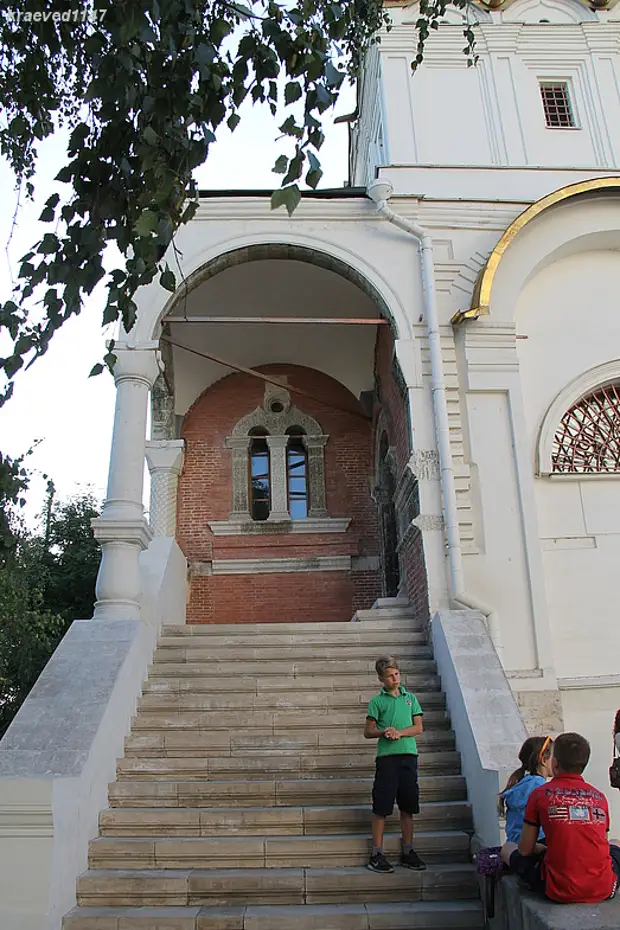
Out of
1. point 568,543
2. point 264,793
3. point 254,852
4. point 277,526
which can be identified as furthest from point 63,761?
point 277,526

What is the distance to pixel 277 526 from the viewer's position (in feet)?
39.0

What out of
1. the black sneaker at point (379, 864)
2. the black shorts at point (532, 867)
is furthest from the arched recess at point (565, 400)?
the black shorts at point (532, 867)

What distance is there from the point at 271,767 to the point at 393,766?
1.35 m

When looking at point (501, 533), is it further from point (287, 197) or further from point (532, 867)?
point (287, 197)

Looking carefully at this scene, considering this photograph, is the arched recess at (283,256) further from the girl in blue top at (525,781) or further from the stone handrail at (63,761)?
the girl in blue top at (525,781)

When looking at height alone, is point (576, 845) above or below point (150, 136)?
below

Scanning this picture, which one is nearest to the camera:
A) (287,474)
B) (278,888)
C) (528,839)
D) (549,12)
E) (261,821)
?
(528,839)

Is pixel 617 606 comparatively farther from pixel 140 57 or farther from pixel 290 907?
pixel 140 57

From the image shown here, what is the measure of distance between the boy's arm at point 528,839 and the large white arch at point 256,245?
6011mm

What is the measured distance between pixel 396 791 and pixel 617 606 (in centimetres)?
418

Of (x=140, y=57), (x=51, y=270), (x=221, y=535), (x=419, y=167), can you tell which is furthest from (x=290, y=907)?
(x=419, y=167)

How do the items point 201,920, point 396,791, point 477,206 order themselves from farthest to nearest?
point 477,206
point 396,791
point 201,920

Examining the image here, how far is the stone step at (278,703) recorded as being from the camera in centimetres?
657

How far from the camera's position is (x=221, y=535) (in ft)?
38.8
